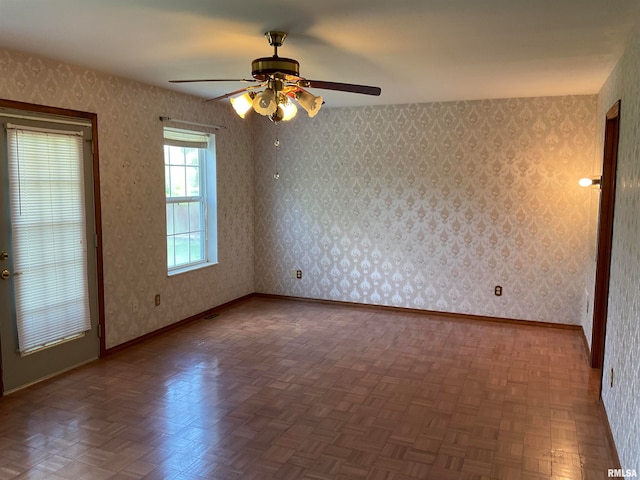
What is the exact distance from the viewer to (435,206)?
5.30m

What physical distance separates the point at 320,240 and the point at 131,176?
2.34 m

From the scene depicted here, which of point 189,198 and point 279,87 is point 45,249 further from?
point 279,87

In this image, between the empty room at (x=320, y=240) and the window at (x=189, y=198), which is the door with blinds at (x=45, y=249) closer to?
the empty room at (x=320, y=240)

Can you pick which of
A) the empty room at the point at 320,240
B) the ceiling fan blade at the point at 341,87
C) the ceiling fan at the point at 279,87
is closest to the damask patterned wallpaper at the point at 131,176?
the empty room at the point at 320,240

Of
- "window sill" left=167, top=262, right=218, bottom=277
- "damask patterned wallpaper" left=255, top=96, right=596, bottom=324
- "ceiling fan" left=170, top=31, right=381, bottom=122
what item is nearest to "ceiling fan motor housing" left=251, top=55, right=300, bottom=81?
"ceiling fan" left=170, top=31, right=381, bottom=122

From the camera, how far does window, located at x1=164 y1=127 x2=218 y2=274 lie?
493 cm

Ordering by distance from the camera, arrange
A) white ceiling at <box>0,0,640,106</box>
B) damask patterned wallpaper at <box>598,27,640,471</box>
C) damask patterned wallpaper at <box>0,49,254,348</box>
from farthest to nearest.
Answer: damask patterned wallpaper at <box>0,49,254,348</box>
white ceiling at <box>0,0,640,106</box>
damask patterned wallpaper at <box>598,27,640,471</box>

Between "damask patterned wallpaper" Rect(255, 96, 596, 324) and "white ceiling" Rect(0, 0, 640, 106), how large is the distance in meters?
0.88

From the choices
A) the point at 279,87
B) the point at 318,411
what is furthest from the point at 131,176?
the point at 318,411

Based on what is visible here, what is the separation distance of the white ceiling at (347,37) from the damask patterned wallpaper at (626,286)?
369 mm

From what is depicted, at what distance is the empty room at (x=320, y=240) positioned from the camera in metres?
2.59

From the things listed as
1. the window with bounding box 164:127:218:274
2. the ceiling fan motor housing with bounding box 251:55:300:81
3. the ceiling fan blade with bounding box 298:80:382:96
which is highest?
the ceiling fan motor housing with bounding box 251:55:300:81

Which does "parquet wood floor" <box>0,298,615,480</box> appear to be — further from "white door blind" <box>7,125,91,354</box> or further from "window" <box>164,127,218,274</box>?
"window" <box>164,127,218,274</box>

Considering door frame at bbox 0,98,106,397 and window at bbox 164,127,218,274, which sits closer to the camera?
door frame at bbox 0,98,106,397
